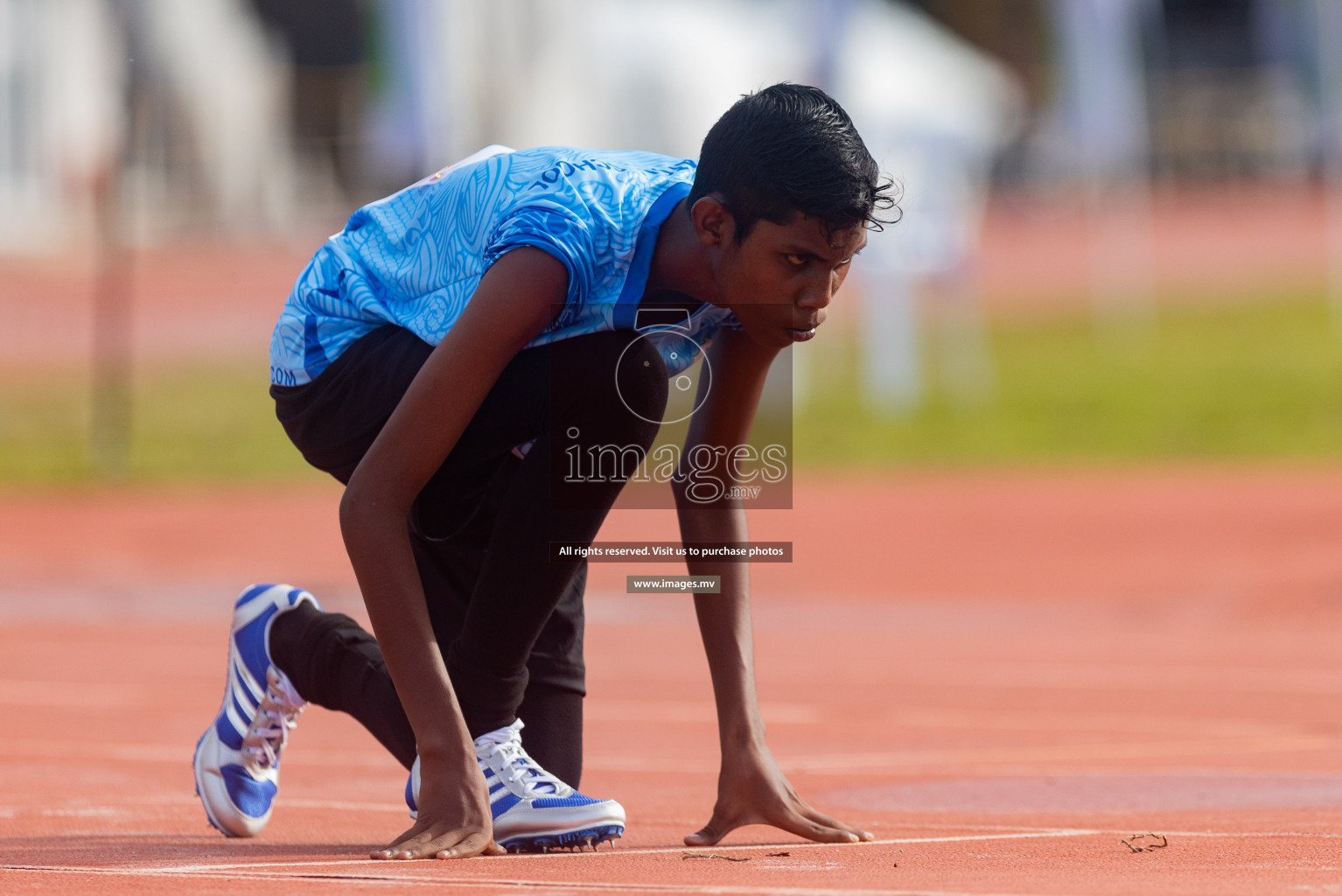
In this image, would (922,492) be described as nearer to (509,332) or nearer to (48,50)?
(509,332)

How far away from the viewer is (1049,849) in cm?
328

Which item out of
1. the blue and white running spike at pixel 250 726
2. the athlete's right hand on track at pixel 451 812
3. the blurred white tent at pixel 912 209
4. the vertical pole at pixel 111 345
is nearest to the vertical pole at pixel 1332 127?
the blurred white tent at pixel 912 209

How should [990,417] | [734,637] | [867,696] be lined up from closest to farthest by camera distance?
1. [734,637]
2. [867,696]
3. [990,417]

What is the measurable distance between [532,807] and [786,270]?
1.06 m

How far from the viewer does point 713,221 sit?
3.18 metres

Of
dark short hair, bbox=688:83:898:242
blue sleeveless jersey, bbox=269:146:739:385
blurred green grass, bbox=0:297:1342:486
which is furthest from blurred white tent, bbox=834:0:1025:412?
dark short hair, bbox=688:83:898:242

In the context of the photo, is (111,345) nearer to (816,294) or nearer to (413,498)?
(413,498)

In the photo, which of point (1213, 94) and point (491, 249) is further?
point (1213, 94)

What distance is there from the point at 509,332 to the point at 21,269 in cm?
2770

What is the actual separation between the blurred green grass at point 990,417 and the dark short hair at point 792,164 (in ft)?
43.6

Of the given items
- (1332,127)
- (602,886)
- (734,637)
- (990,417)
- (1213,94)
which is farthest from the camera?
(1213,94)

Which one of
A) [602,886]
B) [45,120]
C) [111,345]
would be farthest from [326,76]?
[602,886]

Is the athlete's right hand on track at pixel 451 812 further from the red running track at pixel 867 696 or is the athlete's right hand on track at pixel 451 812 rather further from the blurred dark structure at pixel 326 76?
the blurred dark structure at pixel 326 76

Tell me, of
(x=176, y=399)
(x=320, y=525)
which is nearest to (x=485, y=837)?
(x=320, y=525)
